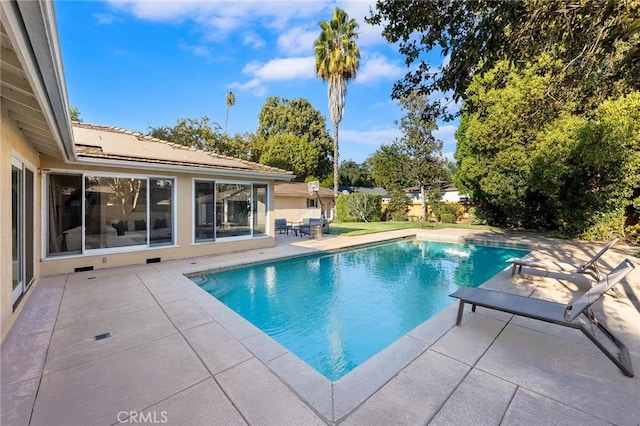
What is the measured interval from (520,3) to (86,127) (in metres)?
13.8

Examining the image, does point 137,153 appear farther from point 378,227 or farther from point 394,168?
point 394,168

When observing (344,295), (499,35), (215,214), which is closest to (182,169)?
(215,214)

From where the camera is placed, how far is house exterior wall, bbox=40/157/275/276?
7445mm

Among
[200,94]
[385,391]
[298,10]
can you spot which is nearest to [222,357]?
[385,391]

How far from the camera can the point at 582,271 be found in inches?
245

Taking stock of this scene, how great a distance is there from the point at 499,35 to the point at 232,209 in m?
9.38

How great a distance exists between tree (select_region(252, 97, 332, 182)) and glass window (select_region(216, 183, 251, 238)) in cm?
2143

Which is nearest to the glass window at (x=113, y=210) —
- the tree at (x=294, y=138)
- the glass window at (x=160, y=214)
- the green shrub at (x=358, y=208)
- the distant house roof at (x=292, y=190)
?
the glass window at (x=160, y=214)

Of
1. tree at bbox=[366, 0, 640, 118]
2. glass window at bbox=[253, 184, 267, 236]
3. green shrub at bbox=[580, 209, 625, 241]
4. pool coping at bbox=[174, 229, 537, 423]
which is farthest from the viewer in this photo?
green shrub at bbox=[580, 209, 625, 241]

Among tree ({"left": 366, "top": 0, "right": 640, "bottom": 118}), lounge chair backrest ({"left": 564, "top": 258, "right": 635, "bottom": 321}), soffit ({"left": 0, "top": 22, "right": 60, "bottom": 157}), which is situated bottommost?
lounge chair backrest ({"left": 564, "top": 258, "right": 635, "bottom": 321})

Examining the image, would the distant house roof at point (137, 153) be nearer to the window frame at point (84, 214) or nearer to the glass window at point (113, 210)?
the window frame at point (84, 214)

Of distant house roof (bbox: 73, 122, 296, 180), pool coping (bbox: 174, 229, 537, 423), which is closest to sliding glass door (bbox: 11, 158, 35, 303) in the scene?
distant house roof (bbox: 73, 122, 296, 180)

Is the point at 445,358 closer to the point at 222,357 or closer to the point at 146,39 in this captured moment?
the point at 222,357

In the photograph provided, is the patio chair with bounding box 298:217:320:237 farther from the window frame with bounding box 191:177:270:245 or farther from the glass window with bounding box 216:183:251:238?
the glass window with bounding box 216:183:251:238
